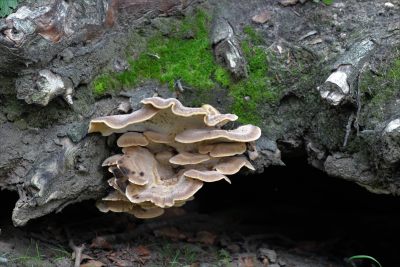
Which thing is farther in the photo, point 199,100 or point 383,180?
point 199,100

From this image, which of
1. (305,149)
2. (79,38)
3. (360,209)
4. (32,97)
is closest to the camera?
(32,97)

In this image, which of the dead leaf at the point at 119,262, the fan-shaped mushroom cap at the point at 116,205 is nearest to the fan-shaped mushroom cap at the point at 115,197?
the fan-shaped mushroom cap at the point at 116,205

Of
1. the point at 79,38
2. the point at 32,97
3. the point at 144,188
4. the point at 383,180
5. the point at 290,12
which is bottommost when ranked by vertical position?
the point at 144,188

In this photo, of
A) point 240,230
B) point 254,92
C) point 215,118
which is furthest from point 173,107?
point 240,230

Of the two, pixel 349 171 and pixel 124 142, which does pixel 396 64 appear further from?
pixel 124 142

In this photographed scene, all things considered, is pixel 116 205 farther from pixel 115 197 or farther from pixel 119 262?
pixel 119 262

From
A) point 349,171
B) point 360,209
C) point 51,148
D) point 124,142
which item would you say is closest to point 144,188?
point 124,142

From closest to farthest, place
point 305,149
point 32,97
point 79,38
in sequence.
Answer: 1. point 32,97
2. point 79,38
3. point 305,149

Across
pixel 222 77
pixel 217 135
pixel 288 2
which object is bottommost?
pixel 217 135
